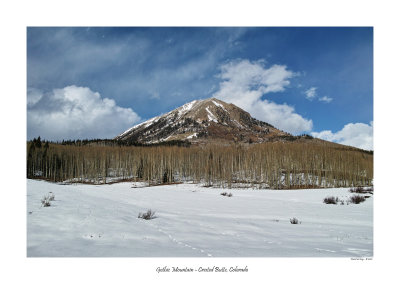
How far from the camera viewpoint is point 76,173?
69.5 meters

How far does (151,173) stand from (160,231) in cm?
5667

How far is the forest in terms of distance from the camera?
53.5 metres

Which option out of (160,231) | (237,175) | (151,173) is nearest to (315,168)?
(237,175)

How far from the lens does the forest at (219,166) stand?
176 feet

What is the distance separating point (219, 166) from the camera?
65250mm

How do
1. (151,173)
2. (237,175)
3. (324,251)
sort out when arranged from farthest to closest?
(237,175), (151,173), (324,251)

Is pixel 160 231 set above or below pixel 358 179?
above

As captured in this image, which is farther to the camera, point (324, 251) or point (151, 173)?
point (151, 173)
